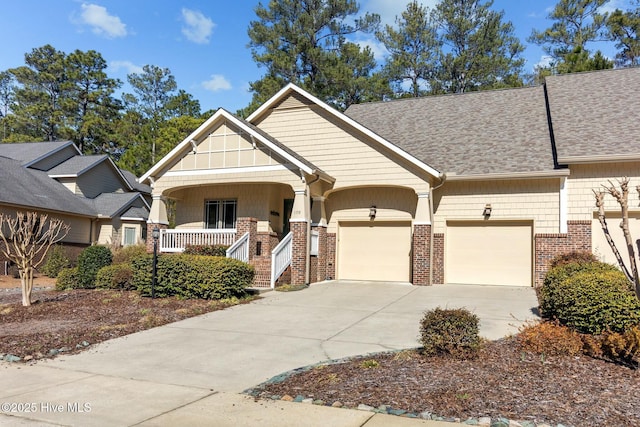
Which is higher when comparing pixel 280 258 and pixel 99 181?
pixel 99 181

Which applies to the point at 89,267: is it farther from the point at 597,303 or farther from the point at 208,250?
the point at 597,303

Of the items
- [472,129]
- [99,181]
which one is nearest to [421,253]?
[472,129]

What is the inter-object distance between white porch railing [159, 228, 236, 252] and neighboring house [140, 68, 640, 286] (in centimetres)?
4

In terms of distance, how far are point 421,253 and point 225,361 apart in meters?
9.77

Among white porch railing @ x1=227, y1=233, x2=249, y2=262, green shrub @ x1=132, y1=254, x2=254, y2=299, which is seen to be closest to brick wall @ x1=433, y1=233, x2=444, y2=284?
white porch railing @ x1=227, y1=233, x2=249, y2=262

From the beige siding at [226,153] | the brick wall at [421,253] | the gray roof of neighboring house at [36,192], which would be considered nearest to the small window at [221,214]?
the beige siding at [226,153]

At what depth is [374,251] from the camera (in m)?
17.5

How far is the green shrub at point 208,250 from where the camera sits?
1576 cm

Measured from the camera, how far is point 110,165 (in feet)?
107

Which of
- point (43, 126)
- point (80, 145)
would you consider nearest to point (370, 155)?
point (80, 145)

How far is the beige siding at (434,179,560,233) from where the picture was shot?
15344 millimetres

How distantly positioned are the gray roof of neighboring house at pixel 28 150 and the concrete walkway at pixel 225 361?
2417 centimetres

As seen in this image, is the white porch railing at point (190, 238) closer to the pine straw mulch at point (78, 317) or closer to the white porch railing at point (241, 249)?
the white porch railing at point (241, 249)

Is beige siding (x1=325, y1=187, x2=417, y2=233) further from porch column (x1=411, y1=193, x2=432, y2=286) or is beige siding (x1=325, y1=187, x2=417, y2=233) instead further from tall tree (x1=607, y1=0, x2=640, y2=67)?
tall tree (x1=607, y1=0, x2=640, y2=67)
